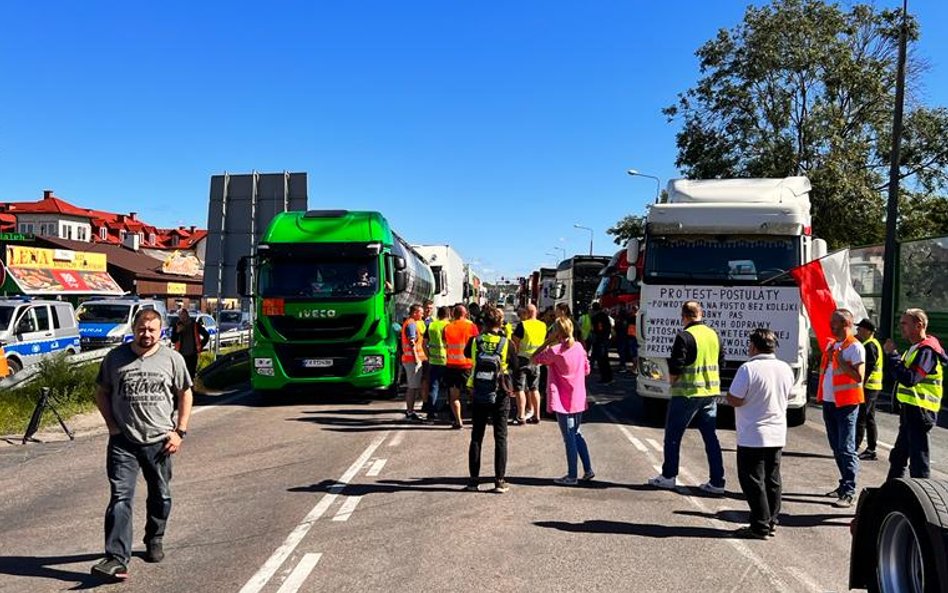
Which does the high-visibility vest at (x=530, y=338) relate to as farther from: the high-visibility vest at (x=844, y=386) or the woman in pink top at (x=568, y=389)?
the high-visibility vest at (x=844, y=386)

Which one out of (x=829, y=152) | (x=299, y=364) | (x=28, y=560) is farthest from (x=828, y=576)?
(x=829, y=152)

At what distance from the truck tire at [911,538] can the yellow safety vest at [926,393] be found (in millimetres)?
2896

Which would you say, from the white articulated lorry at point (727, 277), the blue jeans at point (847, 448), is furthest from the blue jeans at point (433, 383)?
the blue jeans at point (847, 448)

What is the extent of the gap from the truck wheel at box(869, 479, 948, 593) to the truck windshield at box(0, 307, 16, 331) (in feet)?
53.4

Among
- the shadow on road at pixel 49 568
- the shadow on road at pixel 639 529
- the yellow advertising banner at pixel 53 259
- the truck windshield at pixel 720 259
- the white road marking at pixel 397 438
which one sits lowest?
the white road marking at pixel 397 438

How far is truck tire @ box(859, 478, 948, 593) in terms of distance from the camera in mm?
3396

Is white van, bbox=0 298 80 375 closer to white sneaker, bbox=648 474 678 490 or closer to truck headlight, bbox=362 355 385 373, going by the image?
truck headlight, bbox=362 355 385 373

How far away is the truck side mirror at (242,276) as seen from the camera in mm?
12969

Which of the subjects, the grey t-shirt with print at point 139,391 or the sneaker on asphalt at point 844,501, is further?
the sneaker on asphalt at point 844,501

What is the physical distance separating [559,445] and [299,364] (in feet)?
17.6

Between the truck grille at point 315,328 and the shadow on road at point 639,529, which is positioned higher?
the truck grille at point 315,328

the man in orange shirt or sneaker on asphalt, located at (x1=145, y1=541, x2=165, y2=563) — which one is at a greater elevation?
the man in orange shirt

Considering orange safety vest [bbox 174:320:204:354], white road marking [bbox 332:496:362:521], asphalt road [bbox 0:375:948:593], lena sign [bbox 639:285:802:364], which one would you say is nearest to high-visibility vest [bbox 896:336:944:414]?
asphalt road [bbox 0:375:948:593]

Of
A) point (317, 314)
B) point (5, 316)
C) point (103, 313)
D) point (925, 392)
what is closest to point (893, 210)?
point (925, 392)
